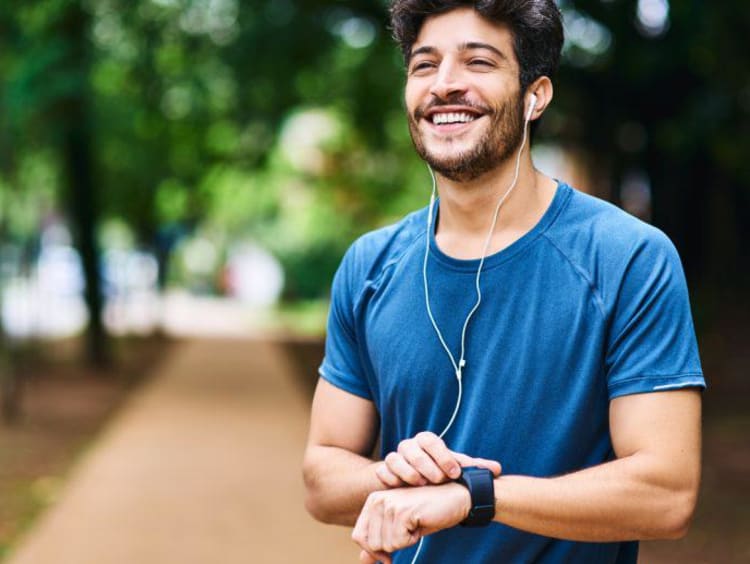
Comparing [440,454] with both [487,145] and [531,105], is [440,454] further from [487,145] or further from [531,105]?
[531,105]

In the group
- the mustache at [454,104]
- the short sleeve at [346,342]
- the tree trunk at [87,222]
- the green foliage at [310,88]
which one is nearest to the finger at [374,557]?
the short sleeve at [346,342]

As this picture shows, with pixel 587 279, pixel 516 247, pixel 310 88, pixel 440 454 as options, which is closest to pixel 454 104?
pixel 516 247

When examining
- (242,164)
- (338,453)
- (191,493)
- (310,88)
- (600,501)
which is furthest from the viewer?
(242,164)

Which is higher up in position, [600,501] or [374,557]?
[600,501]

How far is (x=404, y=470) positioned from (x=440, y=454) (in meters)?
0.07

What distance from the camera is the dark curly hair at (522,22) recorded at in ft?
6.86

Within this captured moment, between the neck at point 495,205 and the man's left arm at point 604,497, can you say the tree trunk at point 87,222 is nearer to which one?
the neck at point 495,205

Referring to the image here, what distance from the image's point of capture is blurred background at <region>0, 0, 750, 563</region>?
8.48 metres

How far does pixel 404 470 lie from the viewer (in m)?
1.94

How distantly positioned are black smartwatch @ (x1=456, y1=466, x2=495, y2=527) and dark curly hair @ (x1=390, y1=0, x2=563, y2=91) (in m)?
0.73

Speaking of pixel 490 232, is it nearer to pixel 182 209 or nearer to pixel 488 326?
pixel 488 326

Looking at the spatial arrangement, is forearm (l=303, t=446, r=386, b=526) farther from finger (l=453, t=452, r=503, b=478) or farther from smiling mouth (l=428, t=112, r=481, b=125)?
smiling mouth (l=428, t=112, r=481, b=125)

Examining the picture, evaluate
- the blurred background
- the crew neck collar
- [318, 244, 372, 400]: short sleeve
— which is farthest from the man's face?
the blurred background

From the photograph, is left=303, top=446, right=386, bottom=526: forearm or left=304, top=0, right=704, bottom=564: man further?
left=303, top=446, right=386, bottom=526: forearm
